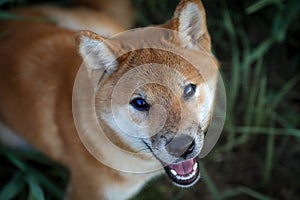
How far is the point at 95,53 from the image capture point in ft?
7.62

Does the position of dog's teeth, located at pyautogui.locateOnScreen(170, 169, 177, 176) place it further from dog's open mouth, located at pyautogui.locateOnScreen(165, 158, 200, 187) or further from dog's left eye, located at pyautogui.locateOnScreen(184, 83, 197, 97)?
dog's left eye, located at pyautogui.locateOnScreen(184, 83, 197, 97)

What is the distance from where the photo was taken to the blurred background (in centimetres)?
307

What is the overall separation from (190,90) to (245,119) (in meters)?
1.20

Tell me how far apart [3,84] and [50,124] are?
1.06 feet

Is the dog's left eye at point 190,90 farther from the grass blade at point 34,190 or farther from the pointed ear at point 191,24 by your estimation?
the grass blade at point 34,190

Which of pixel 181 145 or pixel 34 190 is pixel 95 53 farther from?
pixel 34 190

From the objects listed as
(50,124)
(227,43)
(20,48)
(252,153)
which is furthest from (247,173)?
(20,48)

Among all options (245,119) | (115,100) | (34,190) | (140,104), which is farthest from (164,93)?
(245,119)

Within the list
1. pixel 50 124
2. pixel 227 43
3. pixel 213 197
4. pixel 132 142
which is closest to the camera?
pixel 132 142

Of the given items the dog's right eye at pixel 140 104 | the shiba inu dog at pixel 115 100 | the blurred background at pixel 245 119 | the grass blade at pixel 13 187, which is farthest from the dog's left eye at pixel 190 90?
the grass blade at pixel 13 187

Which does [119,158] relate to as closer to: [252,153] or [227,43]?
[252,153]

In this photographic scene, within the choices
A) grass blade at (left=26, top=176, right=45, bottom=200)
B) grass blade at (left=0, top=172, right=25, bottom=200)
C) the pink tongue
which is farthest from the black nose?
grass blade at (left=0, top=172, right=25, bottom=200)

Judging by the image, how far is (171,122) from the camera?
2.22 meters

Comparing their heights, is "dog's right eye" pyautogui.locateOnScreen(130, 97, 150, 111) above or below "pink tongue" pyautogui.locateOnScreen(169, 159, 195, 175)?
above
